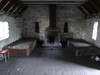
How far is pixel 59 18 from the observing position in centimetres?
950

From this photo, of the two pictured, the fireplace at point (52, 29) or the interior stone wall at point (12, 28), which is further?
the fireplace at point (52, 29)

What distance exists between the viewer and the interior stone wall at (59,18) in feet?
30.9

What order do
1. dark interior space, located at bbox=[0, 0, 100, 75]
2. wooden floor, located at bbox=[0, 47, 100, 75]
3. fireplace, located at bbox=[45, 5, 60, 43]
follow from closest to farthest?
wooden floor, located at bbox=[0, 47, 100, 75], dark interior space, located at bbox=[0, 0, 100, 75], fireplace, located at bbox=[45, 5, 60, 43]

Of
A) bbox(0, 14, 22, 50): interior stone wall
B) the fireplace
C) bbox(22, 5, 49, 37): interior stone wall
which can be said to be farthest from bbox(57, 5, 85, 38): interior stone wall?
bbox(0, 14, 22, 50): interior stone wall

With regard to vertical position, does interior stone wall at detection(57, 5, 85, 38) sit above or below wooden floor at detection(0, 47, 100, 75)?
above

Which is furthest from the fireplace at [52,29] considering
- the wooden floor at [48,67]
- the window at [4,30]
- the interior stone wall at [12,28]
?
the wooden floor at [48,67]

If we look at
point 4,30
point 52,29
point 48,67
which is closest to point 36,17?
point 52,29

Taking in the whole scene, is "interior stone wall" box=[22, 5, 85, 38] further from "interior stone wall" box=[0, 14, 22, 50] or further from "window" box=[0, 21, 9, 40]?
"window" box=[0, 21, 9, 40]

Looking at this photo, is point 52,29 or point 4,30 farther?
point 52,29

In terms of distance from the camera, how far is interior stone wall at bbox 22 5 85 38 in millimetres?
9414

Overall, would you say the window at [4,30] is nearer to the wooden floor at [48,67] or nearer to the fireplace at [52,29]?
the wooden floor at [48,67]

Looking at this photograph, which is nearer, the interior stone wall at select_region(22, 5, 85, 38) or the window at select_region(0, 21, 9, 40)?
the window at select_region(0, 21, 9, 40)

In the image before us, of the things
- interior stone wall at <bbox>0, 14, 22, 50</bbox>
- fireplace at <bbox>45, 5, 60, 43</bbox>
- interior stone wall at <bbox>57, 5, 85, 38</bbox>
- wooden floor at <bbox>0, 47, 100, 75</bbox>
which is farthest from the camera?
interior stone wall at <bbox>57, 5, 85, 38</bbox>

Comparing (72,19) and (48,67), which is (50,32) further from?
(48,67)
